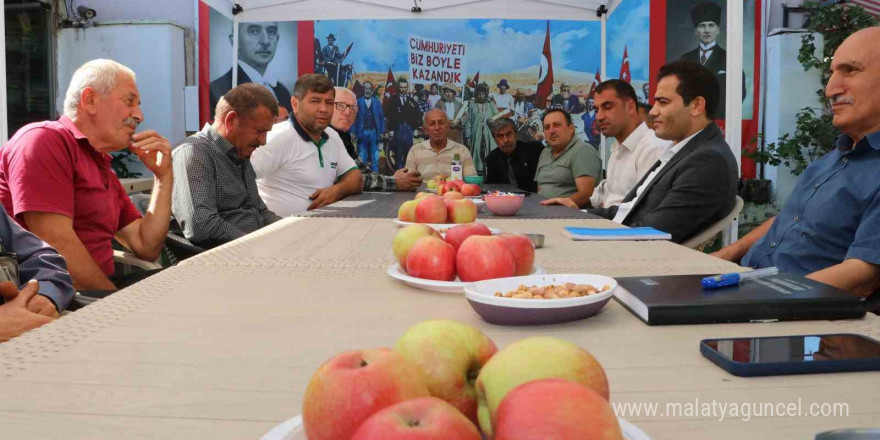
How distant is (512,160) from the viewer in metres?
6.72

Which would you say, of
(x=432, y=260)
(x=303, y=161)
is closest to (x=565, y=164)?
(x=303, y=161)

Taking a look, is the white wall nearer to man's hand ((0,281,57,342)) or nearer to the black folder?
man's hand ((0,281,57,342))

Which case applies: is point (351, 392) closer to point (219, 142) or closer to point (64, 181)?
point (64, 181)

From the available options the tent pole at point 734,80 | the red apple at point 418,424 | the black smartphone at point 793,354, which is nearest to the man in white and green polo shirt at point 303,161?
the tent pole at point 734,80

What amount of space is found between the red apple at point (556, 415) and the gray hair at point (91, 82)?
2260 millimetres

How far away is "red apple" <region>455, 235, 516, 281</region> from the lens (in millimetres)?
1238

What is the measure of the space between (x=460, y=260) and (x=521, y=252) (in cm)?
12

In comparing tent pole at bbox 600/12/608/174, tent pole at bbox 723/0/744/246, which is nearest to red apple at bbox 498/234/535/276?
tent pole at bbox 723/0/744/246

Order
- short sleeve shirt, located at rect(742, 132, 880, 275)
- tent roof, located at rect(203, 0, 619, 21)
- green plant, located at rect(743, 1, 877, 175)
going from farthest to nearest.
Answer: green plant, located at rect(743, 1, 877, 175) < tent roof, located at rect(203, 0, 619, 21) < short sleeve shirt, located at rect(742, 132, 880, 275)

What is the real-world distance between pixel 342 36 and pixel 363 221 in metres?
5.56

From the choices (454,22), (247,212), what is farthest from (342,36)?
(247,212)

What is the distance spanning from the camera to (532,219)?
2695 millimetres

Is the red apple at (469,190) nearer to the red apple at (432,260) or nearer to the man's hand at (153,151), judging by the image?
the man's hand at (153,151)

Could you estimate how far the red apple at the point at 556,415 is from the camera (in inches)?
14.6
